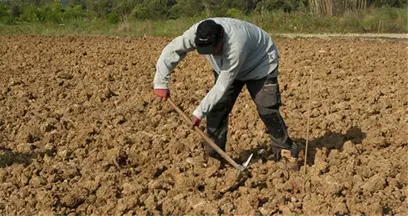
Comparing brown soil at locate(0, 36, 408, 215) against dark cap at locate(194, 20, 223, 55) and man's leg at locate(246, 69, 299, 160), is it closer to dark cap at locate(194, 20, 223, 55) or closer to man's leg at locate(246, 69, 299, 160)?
man's leg at locate(246, 69, 299, 160)

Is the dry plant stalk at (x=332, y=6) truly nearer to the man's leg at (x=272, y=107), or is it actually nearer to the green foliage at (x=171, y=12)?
the green foliage at (x=171, y=12)

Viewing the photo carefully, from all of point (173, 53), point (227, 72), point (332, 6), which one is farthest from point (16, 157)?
A: point (332, 6)

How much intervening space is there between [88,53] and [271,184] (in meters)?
7.12

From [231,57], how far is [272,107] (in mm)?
690

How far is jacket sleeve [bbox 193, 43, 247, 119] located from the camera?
374 cm

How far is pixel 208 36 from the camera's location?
3562 mm

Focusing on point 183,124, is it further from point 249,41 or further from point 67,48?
point 67,48

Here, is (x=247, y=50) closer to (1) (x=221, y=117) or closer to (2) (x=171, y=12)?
(1) (x=221, y=117)

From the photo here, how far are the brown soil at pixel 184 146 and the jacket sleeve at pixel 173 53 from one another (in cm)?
76

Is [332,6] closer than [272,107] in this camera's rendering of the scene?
No

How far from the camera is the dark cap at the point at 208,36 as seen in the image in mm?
3568

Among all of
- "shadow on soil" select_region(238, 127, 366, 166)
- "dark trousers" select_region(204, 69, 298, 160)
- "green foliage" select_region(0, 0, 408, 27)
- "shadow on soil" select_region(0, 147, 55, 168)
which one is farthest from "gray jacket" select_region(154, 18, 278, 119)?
"green foliage" select_region(0, 0, 408, 27)

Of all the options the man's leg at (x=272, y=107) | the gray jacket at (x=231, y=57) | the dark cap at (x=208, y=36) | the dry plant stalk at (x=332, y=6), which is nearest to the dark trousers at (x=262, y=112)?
the man's leg at (x=272, y=107)

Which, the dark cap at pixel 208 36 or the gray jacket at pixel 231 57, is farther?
the gray jacket at pixel 231 57
